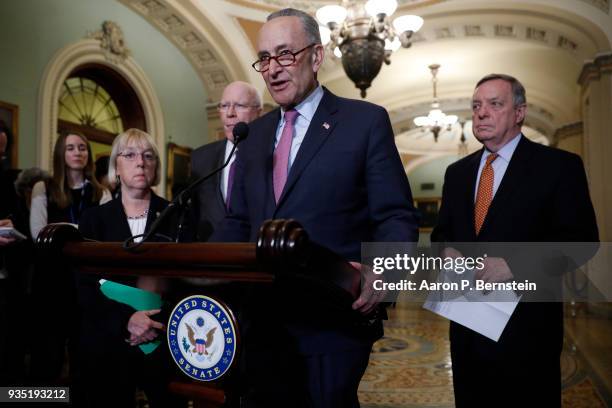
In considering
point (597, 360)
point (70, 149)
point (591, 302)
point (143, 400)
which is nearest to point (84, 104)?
point (70, 149)

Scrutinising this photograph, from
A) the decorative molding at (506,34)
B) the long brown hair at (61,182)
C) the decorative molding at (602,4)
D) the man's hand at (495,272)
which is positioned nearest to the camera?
the man's hand at (495,272)

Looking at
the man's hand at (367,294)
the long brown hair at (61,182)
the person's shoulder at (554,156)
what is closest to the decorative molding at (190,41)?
the long brown hair at (61,182)

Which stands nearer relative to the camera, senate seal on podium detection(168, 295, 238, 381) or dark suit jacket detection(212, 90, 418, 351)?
senate seal on podium detection(168, 295, 238, 381)

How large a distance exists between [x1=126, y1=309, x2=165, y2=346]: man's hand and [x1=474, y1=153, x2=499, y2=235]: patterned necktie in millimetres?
1188

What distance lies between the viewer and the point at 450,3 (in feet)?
23.1

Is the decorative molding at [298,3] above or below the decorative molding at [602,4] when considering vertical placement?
above

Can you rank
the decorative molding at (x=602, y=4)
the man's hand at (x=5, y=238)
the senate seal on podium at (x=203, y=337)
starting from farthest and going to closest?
1. the decorative molding at (x=602, y=4)
2. the man's hand at (x=5, y=238)
3. the senate seal on podium at (x=203, y=337)

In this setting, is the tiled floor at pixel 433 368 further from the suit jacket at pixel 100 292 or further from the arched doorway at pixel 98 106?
the arched doorway at pixel 98 106

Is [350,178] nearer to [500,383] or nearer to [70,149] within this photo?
[500,383]

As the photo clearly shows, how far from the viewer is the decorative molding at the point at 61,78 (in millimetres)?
5254

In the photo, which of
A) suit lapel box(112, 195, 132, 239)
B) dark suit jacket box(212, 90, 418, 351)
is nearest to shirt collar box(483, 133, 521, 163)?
dark suit jacket box(212, 90, 418, 351)

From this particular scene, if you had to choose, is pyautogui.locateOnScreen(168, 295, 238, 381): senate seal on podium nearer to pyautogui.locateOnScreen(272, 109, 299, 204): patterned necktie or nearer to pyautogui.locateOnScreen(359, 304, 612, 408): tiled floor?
pyautogui.locateOnScreen(272, 109, 299, 204): patterned necktie

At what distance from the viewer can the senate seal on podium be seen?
90cm

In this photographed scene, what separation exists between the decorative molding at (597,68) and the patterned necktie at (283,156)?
680 centimetres
